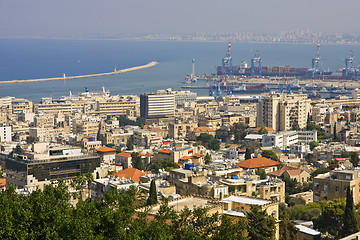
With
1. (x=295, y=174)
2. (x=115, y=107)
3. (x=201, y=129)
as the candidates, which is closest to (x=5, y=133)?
(x=201, y=129)

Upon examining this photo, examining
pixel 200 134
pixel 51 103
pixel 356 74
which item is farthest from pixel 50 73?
pixel 200 134

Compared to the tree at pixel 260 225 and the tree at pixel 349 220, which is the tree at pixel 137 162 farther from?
the tree at pixel 260 225

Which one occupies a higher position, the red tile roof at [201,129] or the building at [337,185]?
the building at [337,185]

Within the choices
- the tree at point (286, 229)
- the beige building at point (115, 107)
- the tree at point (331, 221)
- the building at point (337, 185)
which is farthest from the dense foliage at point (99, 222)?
the beige building at point (115, 107)

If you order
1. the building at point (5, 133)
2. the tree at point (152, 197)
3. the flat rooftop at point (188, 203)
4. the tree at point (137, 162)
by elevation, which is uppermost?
the flat rooftop at point (188, 203)

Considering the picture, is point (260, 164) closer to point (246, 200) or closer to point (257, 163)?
point (257, 163)

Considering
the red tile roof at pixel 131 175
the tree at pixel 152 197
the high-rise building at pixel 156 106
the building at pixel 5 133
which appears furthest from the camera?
the high-rise building at pixel 156 106

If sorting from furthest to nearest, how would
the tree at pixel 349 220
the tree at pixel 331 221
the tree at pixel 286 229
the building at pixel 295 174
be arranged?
the building at pixel 295 174, the tree at pixel 331 221, the tree at pixel 349 220, the tree at pixel 286 229

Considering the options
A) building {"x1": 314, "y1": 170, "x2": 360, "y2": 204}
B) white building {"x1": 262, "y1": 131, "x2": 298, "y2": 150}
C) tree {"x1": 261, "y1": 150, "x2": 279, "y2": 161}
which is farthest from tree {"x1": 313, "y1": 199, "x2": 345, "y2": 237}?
white building {"x1": 262, "y1": 131, "x2": 298, "y2": 150}
